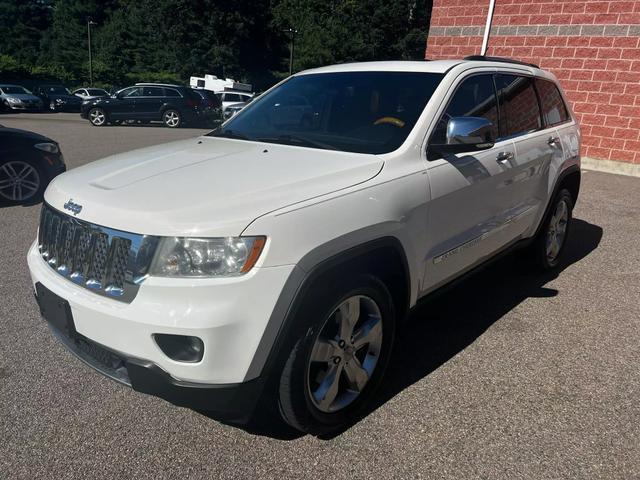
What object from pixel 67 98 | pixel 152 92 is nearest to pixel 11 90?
pixel 67 98

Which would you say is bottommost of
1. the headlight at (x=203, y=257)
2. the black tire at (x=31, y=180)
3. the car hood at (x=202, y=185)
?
the black tire at (x=31, y=180)

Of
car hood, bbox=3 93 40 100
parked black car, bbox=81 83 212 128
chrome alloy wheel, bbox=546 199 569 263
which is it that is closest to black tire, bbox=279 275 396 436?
chrome alloy wheel, bbox=546 199 569 263

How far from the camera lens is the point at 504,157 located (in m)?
3.47

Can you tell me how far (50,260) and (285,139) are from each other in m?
1.48

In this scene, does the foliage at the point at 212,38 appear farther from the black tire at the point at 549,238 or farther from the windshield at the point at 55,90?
the black tire at the point at 549,238

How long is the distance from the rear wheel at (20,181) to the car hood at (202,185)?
4.50m

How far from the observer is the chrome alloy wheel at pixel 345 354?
241 cm

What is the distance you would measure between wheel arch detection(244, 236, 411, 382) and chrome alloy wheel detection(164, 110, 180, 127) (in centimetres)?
2040

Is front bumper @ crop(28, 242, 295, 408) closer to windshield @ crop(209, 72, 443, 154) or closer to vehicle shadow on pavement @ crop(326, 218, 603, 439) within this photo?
vehicle shadow on pavement @ crop(326, 218, 603, 439)

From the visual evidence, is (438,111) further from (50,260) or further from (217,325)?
(50,260)

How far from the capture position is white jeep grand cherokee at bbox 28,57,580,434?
1999mm

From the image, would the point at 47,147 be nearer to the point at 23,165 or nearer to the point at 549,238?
the point at 23,165

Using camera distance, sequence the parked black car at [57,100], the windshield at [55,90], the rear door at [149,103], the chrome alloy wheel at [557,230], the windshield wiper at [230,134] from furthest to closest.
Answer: the windshield at [55,90]
the parked black car at [57,100]
the rear door at [149,103]
the chrome alloy wheel at [557,230]
the windshield wiper at [230,134]

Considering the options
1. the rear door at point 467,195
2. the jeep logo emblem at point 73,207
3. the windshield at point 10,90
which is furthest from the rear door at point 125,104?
the jeep logo emblem at point 73,207
